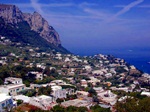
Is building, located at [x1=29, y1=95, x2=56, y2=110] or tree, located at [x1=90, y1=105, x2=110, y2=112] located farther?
building, located at [x1=29, y1=95, x2=56, y2=110]

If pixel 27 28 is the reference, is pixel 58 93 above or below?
below

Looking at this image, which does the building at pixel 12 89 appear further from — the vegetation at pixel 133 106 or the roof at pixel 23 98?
the vegetation at pixel 133 106

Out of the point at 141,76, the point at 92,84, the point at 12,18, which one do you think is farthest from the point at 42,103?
the point at 12,18

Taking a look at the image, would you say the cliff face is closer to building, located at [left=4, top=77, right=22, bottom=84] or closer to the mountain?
the mountain

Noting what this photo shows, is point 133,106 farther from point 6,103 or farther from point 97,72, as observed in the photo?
point 97,72

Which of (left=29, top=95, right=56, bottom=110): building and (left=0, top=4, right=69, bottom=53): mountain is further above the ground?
(left=0, top=4, right=69, bottom=53): mountain

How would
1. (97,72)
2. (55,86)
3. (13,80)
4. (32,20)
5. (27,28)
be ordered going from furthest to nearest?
(32,20) → (27,28) → (97,72) → (13,80) → (55,86)

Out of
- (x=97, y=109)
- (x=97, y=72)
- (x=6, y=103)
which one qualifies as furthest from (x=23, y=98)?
(x=97, y=72)

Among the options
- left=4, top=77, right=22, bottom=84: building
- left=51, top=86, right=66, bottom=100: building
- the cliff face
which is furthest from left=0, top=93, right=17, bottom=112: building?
the cliff face
